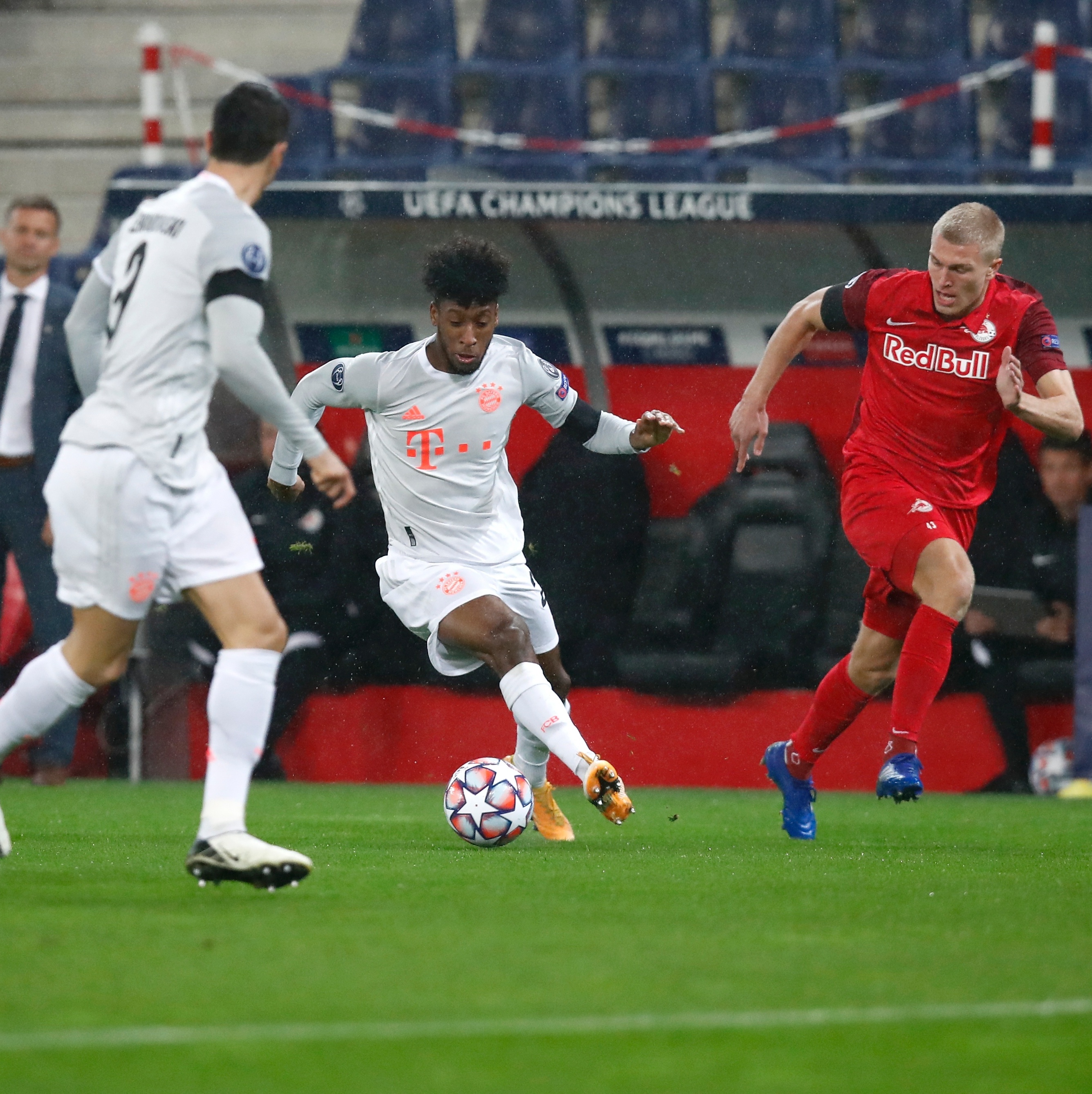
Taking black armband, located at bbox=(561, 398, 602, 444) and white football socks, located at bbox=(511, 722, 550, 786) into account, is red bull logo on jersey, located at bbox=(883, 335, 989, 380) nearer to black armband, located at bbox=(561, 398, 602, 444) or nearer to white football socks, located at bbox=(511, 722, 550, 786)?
black armband, located at bbox=(561, 398, 602, 444)

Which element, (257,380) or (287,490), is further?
(287,490)

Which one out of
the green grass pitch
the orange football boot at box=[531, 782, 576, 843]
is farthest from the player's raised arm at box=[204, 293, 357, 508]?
the orange football boot at box=[531, 782, 576, 843]

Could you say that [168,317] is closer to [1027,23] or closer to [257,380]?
[257,380]

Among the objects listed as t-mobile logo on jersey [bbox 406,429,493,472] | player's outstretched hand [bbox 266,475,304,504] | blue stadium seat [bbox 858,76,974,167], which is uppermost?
blue stadium seat [bbox 858,76,974,167]

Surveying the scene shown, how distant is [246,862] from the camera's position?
4566mm

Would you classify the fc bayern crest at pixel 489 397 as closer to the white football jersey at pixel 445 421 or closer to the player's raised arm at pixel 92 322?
the white football jersey at pixel 445 421

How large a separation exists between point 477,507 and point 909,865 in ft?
6.12

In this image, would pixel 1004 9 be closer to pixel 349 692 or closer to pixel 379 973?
pixel 349 692

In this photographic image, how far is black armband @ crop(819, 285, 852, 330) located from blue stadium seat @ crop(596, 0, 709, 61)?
16.7ft

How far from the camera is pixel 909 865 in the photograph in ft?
19.3

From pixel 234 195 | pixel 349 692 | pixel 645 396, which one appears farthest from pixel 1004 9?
pixel 234 195

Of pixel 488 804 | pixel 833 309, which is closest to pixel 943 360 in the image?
pixel 833 309

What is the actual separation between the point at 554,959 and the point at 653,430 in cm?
266

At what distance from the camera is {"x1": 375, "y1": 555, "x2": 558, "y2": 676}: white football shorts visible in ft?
20.9
